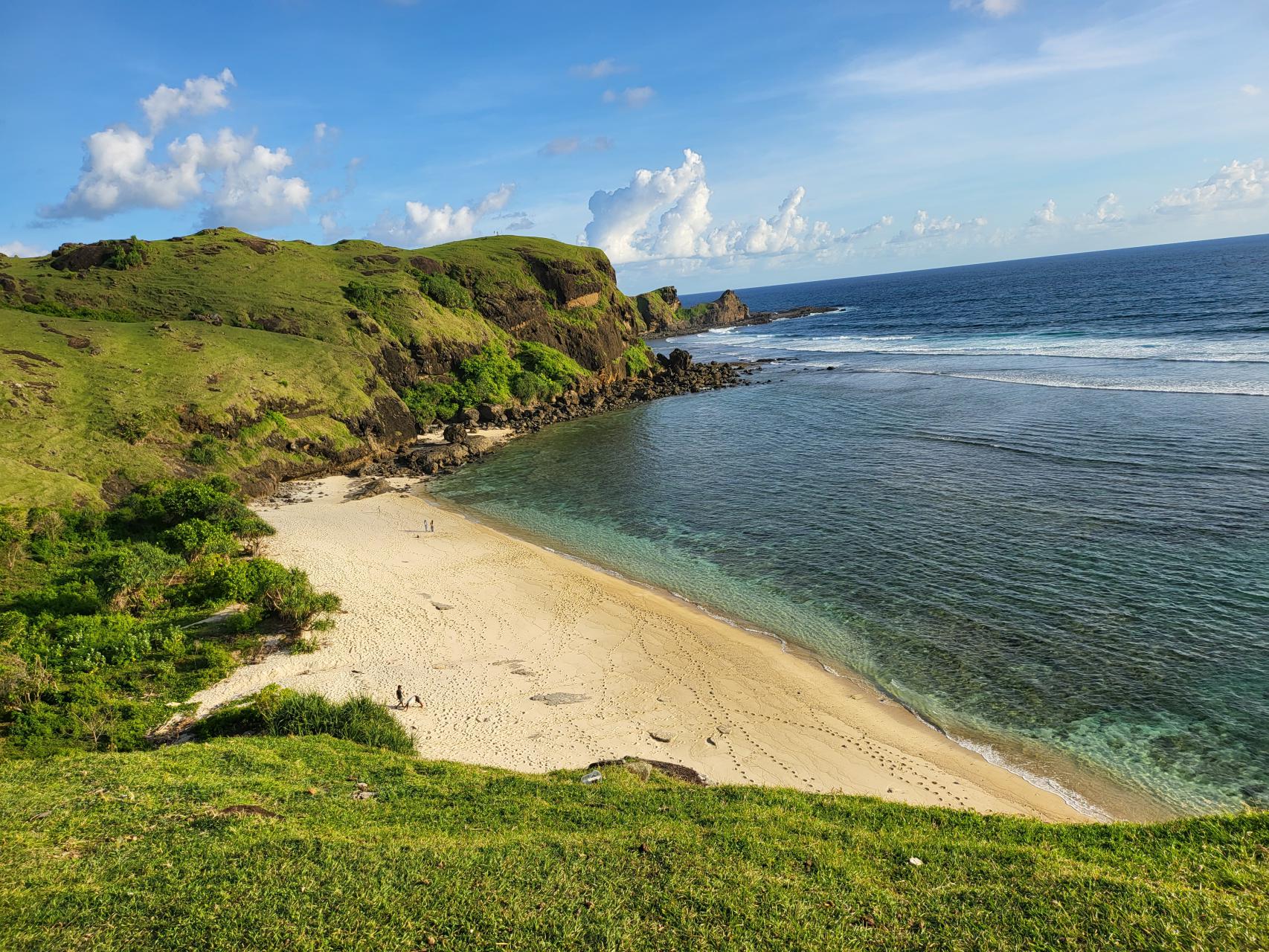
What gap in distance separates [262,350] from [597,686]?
52741mm

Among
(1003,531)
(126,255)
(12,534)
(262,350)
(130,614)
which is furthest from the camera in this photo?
(126,255)

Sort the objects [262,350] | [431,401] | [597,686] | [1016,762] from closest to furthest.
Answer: [1016,762] < [597,686] < [262,350] < [431,401]

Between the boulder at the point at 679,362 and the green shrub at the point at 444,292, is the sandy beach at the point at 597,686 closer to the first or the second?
the green shrub at the point at 444,292

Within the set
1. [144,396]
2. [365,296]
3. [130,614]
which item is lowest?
[130,614]

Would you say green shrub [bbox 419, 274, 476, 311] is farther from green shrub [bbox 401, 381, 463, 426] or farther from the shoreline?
the shoreline

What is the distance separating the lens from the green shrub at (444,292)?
83.8 m

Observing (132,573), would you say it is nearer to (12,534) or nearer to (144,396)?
(12,534)

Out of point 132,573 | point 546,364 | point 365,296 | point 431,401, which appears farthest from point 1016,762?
point 365,296

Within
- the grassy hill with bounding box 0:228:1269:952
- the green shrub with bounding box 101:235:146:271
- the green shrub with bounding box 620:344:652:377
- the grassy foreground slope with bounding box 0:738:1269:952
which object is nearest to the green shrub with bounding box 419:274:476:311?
the green shrub with bounding box 620:344:652:377

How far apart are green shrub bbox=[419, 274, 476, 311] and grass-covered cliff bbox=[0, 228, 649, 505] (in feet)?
0.75

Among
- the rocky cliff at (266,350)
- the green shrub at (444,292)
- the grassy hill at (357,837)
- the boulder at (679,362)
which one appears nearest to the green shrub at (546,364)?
the rocky cliff at (266,350)

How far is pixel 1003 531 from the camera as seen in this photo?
33125 millimetres

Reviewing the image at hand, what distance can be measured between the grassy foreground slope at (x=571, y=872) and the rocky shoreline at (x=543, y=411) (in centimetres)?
4342

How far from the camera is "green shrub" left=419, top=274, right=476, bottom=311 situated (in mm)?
83750
